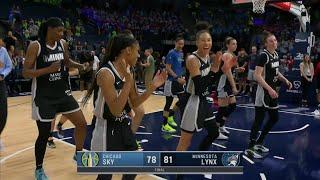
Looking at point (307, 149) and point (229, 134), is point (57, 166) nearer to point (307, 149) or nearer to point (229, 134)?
point (229, 134)

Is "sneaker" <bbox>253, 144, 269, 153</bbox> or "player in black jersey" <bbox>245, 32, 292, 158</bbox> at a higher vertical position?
"player in black jersey" <bbox>245, 32, 292, 158</bbox>

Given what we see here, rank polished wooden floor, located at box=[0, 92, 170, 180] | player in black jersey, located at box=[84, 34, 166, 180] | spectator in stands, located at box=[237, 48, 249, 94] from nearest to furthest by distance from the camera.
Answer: player in black jersey, located at box=[84, 34, 166, 180] < polished wooden floor, located at box=[0, 92, 170, 180] < spectator in stands, located at box=[237, 48, 249, 94]

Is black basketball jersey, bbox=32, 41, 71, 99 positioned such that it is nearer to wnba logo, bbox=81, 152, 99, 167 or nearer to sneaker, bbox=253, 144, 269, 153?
wnba logo, bbox=81, 152, 99, 167

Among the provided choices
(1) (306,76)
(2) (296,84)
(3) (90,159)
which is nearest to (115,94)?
(3) (90,159)

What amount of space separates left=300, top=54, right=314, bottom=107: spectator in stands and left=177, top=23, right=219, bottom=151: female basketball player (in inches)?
315

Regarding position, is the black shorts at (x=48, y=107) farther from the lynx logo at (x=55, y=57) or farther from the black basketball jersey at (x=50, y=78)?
the lynx logo at (x=55, y=57)

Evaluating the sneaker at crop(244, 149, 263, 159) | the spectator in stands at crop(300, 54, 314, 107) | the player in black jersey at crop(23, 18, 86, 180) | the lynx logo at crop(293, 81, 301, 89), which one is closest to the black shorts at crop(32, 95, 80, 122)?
the player in black jersey at crop(23, 18, 86, 180)

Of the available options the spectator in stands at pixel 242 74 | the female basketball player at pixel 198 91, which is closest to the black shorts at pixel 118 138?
the female basketball player at pixel 198 91

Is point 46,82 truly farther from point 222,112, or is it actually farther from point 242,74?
point 242,74

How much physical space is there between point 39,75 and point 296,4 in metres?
11.6

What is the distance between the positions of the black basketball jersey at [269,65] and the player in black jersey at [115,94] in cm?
307

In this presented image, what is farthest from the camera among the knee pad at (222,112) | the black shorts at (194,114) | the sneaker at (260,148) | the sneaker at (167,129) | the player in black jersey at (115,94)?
the sneaker at (167,129)

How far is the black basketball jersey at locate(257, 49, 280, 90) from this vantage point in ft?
19.5

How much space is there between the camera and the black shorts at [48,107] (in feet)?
15.5
